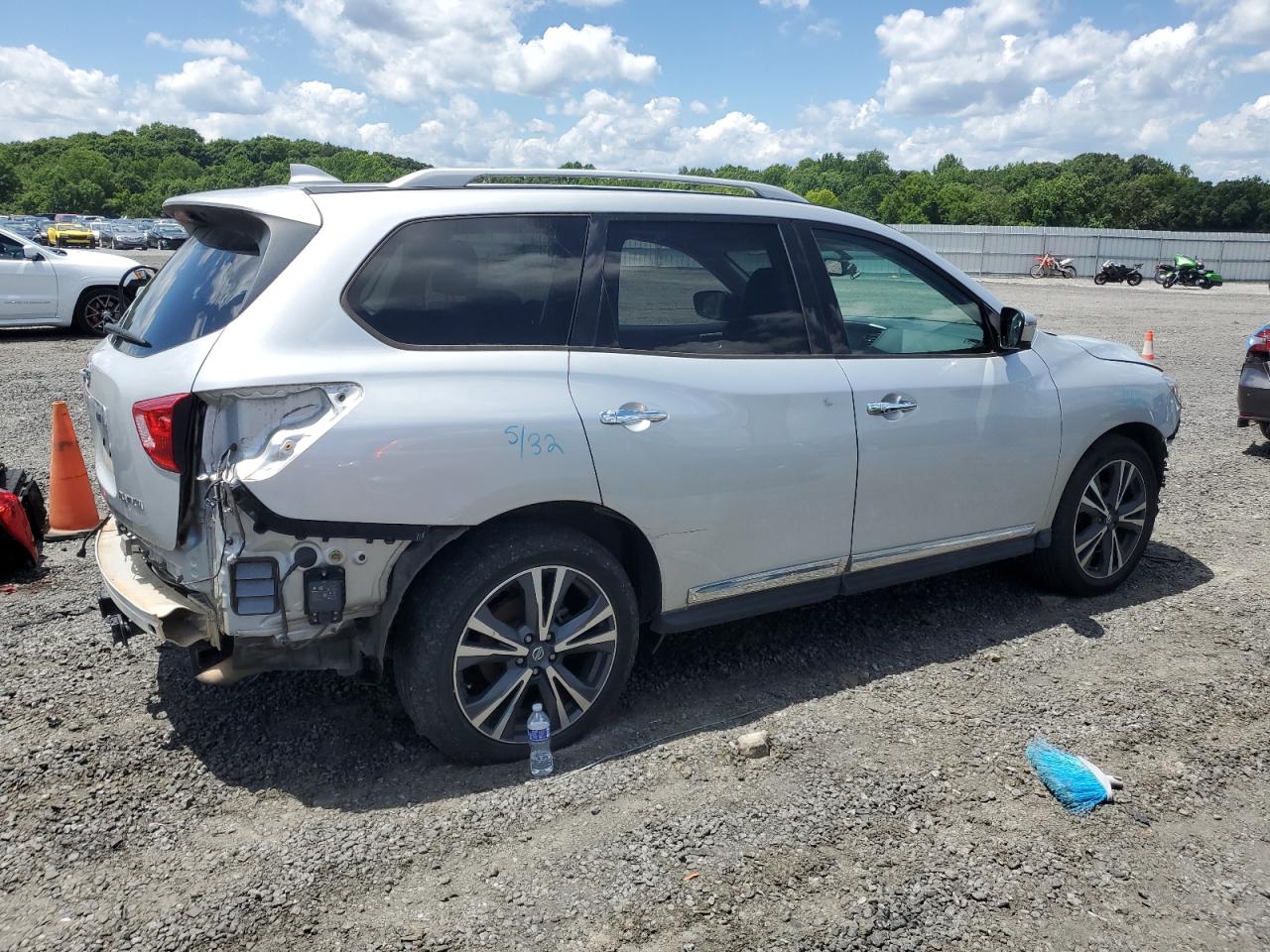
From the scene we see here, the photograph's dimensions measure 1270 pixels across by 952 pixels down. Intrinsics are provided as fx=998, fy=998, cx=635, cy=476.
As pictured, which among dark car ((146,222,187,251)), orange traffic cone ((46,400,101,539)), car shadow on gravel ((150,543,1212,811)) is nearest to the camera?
car shadow on gravel ((150,543,1212,811))

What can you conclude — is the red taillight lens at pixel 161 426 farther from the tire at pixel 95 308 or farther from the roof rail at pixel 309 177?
the tire at pixel 95 308

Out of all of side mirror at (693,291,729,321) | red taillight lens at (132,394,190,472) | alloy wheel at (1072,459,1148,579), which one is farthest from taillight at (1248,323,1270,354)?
red taillight lens at (132,394,190,472)

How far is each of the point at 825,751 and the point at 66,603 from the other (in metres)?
3.83

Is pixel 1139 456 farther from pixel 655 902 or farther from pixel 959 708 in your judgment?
pixel 655 902

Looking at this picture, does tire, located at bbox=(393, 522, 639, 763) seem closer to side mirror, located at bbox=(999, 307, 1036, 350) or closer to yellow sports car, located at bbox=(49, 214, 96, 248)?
side mirror, located at bbox=(999, 307, 1036, 350)

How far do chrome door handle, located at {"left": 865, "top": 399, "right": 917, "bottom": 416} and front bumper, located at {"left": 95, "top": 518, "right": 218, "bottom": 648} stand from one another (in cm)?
266

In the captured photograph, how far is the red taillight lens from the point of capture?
3.13 m

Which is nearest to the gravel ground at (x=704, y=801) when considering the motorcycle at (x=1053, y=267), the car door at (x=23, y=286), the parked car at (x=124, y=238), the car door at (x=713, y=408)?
the car door at (x=713, y=408)

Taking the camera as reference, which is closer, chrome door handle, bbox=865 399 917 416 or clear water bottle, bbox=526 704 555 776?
clear water bottle, bbox=526 704 555 776

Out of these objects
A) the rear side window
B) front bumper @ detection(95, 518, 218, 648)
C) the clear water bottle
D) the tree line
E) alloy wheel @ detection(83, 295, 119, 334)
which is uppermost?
the tree line

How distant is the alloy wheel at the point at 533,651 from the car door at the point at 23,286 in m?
14.2

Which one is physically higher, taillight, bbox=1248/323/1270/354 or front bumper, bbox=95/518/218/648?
taillight, bbox=1248/323/1270/354

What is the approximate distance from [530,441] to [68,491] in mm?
4229

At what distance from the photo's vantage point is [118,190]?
130 metres
